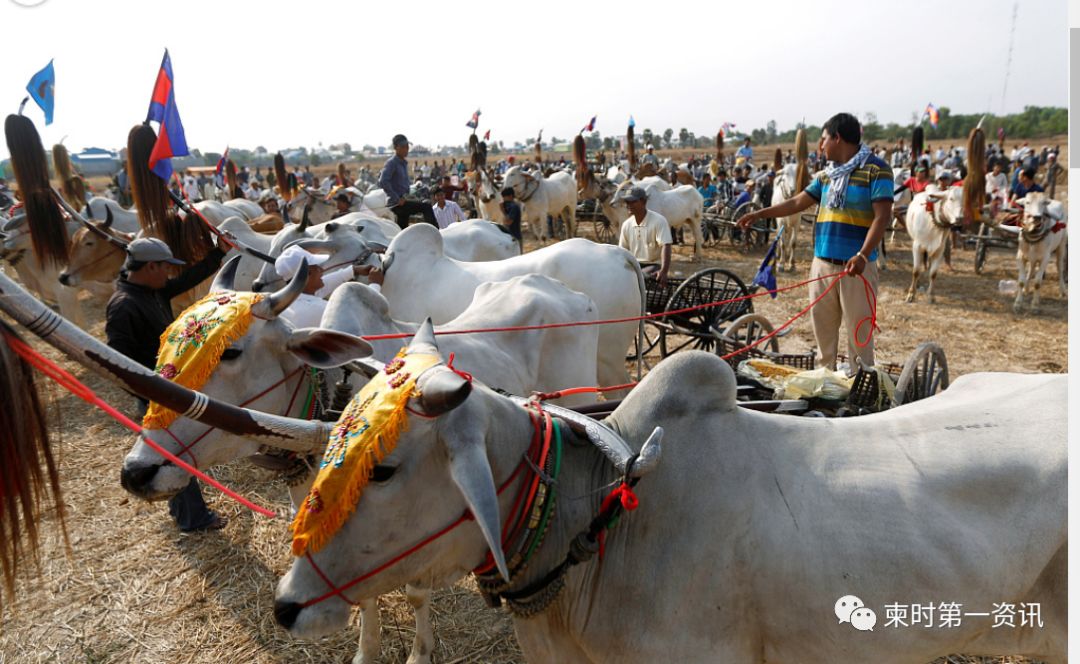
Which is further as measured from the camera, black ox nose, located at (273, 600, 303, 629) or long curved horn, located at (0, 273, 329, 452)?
black ox nose, located at (273, 600, 303, 629)

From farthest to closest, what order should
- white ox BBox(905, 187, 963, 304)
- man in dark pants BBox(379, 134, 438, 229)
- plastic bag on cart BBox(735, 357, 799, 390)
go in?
man in dark pants BBox(379, 134, 438, 229) < white ox BBox(905, 187, 963, 304) < plastic bag on cart BBox(735, 357, 799, 390)

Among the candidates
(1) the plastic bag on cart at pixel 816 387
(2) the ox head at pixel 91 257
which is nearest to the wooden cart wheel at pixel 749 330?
(1) the plastic bag on cart at pixel 816 387

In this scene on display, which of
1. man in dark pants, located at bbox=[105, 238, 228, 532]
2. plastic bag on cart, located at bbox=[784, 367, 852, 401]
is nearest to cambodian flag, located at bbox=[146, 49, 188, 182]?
man in dark pants, located at bbox=[105, 238, 228, 532]

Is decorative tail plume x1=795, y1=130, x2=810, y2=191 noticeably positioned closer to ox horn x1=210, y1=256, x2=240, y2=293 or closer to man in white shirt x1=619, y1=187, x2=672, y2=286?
man in white shirt x1=619, y1=187, x2=672, y2=286

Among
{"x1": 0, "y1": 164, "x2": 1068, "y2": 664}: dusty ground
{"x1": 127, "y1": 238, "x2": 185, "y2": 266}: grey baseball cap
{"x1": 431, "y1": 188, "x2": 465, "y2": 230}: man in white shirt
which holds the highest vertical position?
{"x1": 431, "y1": 188, "x2": 465, "y2": 230}: man in white shirt

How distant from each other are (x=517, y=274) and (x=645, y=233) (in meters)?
3.23

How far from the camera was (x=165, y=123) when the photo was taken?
232 inches

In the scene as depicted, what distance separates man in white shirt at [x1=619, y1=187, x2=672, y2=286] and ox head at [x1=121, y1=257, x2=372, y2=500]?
5.20 metres

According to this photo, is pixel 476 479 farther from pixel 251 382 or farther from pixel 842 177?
pixel 842 177

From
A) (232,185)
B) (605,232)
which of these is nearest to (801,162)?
(605,232)

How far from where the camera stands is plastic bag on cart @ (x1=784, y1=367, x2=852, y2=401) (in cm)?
371

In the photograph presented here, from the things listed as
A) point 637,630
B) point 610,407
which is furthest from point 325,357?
point 637,630

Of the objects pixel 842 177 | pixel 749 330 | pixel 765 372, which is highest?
pixel 842 177

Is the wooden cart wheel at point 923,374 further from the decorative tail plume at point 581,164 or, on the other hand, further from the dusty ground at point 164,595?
the decorative tail plume at point 581,164
